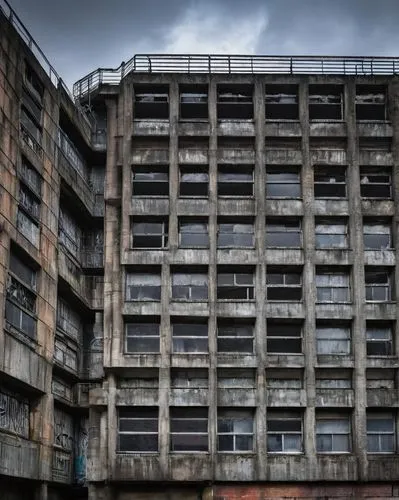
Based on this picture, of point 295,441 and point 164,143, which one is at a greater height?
point 164,143

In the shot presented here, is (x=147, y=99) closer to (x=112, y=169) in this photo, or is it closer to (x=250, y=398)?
(x=112, y=169)

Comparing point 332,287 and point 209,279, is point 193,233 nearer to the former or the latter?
point 209,279

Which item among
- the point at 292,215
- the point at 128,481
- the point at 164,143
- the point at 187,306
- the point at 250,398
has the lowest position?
the point at 128,481

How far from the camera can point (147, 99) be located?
48656mm

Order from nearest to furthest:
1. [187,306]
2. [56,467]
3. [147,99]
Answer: [56,467]
[187,306]
[147,99]

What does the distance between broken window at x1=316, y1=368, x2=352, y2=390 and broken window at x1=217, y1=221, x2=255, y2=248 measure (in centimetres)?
722

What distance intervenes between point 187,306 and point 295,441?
819 centimetres

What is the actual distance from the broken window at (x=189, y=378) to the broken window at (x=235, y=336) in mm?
1548

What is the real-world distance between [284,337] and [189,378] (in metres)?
5.05

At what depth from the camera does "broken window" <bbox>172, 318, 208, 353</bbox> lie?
45.5m

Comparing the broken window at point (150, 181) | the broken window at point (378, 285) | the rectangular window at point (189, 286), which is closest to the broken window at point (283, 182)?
the broken window at point (150, 181)

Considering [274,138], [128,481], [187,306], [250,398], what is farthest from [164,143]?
[128,481]

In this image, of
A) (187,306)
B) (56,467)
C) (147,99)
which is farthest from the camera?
(147,99)

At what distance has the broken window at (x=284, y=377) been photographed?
45.0 m
